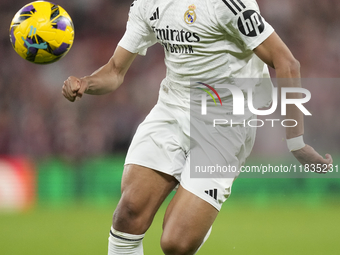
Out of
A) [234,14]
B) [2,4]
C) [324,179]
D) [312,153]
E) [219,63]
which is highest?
[2,4]

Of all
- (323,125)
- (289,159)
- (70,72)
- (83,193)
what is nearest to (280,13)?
(323,125)

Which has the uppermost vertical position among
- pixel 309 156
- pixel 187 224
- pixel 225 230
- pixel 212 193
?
pixel 309 156

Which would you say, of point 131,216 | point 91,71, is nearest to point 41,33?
point 131,216

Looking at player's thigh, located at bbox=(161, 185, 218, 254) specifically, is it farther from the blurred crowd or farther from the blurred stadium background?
the blurred crowd

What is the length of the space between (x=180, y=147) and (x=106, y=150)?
16.6 feet

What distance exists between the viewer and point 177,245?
8.14 feet

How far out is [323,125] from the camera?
7.67m

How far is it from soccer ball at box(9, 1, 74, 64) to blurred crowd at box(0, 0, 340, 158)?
4.76 metres

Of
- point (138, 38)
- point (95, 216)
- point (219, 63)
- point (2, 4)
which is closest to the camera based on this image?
point (219, 63)

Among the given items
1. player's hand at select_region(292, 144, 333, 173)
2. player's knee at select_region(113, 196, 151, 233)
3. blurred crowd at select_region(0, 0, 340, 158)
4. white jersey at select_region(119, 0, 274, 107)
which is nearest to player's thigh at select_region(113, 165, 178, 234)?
player's knee at select_region(113, 196, 151, 233)

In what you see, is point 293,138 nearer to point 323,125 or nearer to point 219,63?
point 219,63

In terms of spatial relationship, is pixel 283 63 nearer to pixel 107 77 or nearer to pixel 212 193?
pixel 212 193

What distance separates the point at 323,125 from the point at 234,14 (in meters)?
5.71

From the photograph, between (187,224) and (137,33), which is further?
(137,33)
